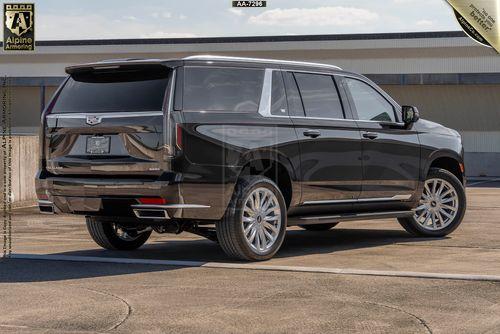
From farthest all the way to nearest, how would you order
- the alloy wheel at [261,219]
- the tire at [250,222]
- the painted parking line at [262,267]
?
1. the alloy wheel at [261,219]
2. the tire at [250,222]
3. the painted parking line at [262,267]

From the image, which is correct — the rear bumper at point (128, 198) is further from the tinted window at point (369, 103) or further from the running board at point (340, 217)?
the tinted window at point (369, 103)

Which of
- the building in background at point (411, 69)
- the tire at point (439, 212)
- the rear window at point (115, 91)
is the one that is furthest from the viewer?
the building in background at point (411, 69)

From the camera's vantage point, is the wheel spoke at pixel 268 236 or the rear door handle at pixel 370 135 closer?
the wheel spoke at pixel 268 236

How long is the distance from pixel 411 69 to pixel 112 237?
108 feet

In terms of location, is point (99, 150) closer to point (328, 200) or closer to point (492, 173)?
point (328, 200)

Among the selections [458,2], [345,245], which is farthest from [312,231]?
[458,2]

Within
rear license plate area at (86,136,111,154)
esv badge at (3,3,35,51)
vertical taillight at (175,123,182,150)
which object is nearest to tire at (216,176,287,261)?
vertical taillight at (175,123,182,150)

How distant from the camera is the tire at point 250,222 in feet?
31.8

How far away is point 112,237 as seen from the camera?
11.2m

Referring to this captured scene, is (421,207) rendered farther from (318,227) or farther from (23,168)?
(23,168)

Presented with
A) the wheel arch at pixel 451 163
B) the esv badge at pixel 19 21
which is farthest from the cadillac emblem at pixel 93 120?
the esv badge at pixel 19 21

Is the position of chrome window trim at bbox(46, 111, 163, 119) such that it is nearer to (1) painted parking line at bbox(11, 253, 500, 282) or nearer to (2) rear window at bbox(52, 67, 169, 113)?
(2) rear window at bbox(52, 67, 169, 113)

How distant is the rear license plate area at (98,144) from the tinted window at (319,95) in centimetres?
228

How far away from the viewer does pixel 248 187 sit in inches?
384
